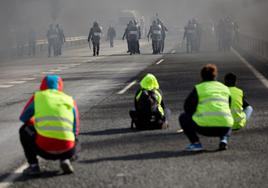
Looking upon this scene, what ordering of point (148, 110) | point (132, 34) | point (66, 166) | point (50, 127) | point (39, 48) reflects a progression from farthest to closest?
point (39, 48)
point (132, 34)
point (148, 110)
point (66, 166)
point (50, 127)

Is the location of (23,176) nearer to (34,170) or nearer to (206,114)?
(34,170)

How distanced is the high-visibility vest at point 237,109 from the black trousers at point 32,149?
3.72 meters

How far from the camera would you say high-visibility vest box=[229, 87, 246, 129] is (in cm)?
1128

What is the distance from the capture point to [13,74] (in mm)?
28562

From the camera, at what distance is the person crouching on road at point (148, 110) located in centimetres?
1184

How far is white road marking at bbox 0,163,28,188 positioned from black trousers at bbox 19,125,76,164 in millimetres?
276

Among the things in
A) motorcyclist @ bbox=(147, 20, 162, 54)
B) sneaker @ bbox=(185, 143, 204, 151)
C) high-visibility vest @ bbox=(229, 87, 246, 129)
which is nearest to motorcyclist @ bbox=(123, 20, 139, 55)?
motorcyclist @ bbox=(147, 20, 162, 54)

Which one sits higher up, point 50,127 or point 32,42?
point 50,127

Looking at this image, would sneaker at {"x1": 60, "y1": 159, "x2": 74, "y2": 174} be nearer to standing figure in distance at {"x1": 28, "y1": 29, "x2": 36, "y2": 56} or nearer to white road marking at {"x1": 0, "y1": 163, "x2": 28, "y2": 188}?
white road marking at {"x1": 0, "y1": 163, "x2": 28, "y2": 188}

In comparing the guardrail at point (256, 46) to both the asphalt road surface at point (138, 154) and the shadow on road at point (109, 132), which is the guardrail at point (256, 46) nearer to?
the asphalt road surface at point (138, 154)

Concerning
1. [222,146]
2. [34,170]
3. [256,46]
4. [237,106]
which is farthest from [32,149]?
[256,46]

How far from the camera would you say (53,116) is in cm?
813

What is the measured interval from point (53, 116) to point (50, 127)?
5.0 inches

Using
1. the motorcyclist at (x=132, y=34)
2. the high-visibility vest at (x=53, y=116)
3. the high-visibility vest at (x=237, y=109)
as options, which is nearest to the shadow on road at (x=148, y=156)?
the high-visibility vest at (x=53, y=116)
